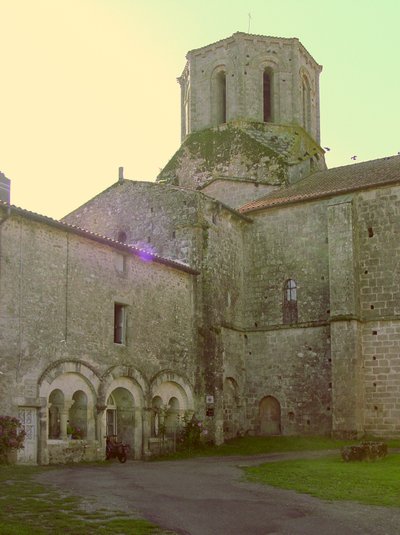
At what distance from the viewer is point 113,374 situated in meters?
23.3

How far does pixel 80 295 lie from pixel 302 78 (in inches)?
757

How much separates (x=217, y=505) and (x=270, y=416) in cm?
1741

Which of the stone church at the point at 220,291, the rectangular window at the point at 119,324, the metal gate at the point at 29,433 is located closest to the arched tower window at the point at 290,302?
the stone church at the point at 220,291

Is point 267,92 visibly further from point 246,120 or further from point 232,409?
point 232,409

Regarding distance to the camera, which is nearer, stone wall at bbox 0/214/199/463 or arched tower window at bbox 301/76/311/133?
stone wall at bbox 0/214/199/463

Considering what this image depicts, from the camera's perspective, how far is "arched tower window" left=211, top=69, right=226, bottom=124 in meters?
35.9

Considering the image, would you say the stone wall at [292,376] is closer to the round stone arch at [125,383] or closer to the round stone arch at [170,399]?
the round stone arch at [170,399]

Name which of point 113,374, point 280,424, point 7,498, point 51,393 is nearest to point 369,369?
point 280,424

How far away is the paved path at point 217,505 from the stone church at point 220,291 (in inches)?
169

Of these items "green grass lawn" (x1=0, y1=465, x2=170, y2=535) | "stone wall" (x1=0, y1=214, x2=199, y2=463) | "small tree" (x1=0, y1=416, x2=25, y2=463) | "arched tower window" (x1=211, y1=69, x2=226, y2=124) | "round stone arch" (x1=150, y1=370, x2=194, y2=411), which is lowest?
"green grass lawn" (x1=0, y1=465, x2=170, y2=535)

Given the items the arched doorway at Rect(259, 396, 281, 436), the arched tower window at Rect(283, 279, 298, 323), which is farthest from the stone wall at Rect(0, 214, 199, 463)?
the arched tower window at Rect(283, 279, 298, 323)

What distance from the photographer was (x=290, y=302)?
29.9 m

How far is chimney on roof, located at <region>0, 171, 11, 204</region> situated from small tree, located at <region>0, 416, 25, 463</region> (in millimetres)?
6161

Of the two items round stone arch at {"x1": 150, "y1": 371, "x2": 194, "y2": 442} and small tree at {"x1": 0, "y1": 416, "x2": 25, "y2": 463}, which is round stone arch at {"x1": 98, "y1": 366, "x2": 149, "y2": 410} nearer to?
round stone arch at {"x1": 150, "y1": 371, "x2": 194, "y2": 442}
